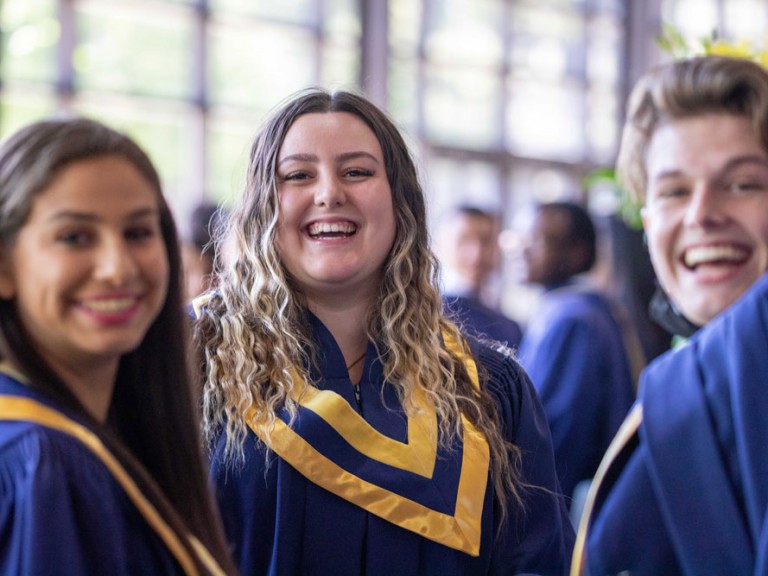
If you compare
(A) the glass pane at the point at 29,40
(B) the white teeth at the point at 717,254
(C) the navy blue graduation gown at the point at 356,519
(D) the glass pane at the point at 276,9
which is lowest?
(C) the navy blue graduation gown at the point at 356,519

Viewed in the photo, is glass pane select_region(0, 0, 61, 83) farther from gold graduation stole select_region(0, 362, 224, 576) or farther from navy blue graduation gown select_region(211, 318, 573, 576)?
gold graduation stole select_region(0, 362, 224, 576)

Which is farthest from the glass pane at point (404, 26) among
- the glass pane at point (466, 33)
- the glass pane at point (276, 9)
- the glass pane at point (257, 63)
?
the glass pane at point (257, 63)

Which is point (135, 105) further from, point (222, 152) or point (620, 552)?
point (620, 552)

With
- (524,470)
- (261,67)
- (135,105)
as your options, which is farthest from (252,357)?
(261,67)

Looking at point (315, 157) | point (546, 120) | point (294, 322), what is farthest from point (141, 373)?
point (546, 120)

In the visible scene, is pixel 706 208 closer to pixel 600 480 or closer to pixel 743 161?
pixel 743 161

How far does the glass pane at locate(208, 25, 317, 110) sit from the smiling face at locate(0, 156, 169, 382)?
6544mm

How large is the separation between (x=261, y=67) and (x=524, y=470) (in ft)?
21.1

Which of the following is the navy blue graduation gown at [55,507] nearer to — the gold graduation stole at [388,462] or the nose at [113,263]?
the nose at [113,263]

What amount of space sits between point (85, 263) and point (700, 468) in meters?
0.83

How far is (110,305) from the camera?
4.81 ft

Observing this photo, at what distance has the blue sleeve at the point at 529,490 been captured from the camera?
2262 mm

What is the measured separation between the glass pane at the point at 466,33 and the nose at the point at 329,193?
7.58 m

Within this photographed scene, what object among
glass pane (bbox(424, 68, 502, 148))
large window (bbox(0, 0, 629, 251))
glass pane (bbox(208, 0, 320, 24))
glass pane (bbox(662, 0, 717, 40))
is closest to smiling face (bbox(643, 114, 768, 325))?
large window (bbox(0, 0, 629, 251))
